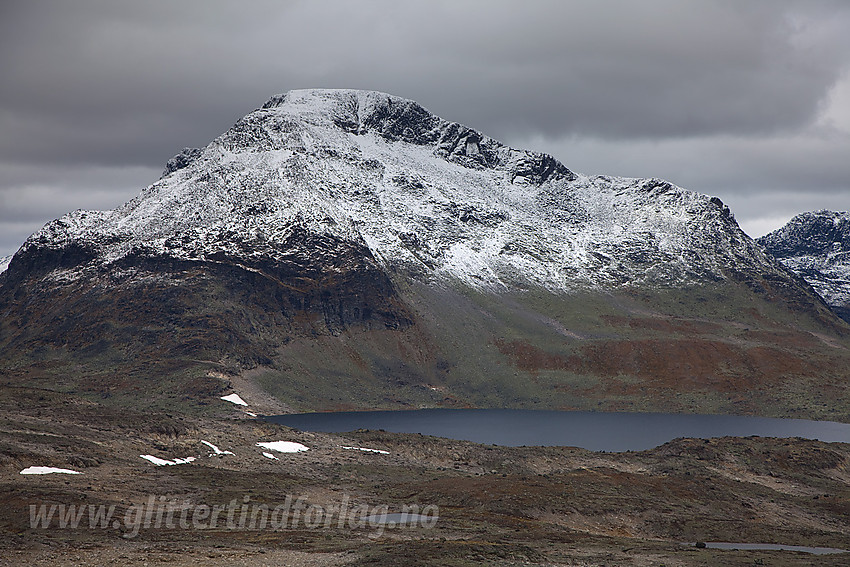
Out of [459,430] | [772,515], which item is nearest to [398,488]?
[772,515]

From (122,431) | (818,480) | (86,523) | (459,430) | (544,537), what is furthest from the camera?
(459,430)

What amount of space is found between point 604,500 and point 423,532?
2459 centimetres

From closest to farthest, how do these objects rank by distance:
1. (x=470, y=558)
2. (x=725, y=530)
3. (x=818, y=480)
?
(x=470, y=558), (x=725, y=530), (x=818, y=480)

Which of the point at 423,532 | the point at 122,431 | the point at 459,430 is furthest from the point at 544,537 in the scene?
the point at 459,430

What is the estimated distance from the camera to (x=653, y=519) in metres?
76.1

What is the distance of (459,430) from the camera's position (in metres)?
185

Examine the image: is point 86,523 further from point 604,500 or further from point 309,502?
point 604,500

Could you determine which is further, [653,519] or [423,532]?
[653,519]

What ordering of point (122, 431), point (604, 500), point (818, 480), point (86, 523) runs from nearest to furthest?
point (86, 523) < point (604, 500) < point (122, 431) < point (818, 480)

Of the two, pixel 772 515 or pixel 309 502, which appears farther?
pixel 772 515

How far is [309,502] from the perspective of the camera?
73000 millimetres

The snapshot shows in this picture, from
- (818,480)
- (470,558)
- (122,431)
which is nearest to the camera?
(470,558)

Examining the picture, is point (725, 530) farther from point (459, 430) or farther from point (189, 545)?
point (459, 430)

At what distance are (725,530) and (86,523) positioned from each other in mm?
51041
